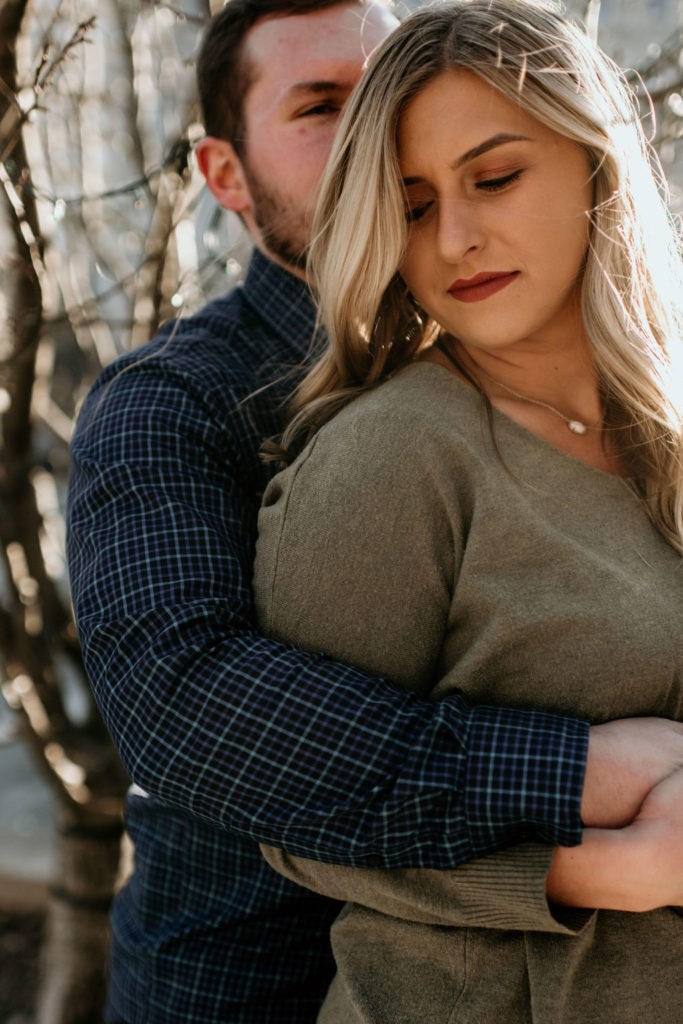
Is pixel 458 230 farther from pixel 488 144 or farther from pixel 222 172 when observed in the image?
pixel 222 172

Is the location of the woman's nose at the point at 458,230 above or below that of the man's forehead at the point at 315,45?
below

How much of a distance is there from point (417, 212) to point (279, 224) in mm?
701

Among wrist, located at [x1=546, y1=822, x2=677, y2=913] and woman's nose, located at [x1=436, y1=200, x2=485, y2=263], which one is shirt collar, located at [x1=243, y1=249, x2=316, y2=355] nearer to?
woman's nose, located at [x1=436, y1=200, x2=485, y2=263]

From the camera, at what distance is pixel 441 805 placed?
1.30 m

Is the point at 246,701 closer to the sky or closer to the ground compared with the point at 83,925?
closer to the sky

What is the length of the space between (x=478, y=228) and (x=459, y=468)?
0.39m

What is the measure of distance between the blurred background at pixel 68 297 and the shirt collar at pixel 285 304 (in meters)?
0.38

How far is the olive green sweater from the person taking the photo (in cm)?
133

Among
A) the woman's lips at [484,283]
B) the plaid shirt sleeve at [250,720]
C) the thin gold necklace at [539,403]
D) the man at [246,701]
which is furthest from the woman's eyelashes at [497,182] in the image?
the plaid shirt sleeve at [250,720]

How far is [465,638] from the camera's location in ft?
4.72

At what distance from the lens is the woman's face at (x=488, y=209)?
4.93 feet

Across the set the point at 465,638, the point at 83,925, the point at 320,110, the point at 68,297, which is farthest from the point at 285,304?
the point at 83,925

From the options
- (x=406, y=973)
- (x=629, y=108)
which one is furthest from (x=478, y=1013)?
(x=629, y=108)

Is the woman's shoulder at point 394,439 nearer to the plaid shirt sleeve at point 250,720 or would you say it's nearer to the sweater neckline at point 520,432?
the sweater neckline at point 520,432
